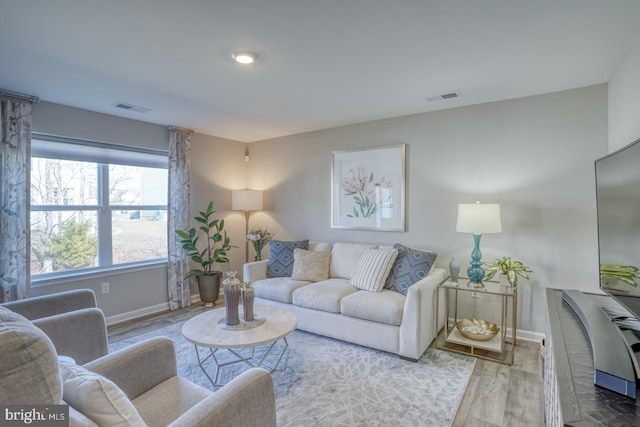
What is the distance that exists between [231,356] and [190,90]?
2.45 meters

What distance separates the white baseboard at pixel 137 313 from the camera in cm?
372

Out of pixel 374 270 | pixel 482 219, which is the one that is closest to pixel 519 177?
pixel 482 219

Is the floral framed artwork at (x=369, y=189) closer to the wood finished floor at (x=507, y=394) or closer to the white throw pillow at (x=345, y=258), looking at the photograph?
the white throw pillow at (x=345, y=258)

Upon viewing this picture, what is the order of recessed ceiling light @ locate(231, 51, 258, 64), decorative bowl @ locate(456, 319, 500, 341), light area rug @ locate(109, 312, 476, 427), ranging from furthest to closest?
decorative bowl @ locate(456, 319, 500, 341) → recessed ceiling light @ locate(231, 51, 258, 64) → light area rug @ locate(109, 312, 476, 427)

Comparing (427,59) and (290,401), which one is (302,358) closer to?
(290,401)

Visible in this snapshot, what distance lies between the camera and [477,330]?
2.94m

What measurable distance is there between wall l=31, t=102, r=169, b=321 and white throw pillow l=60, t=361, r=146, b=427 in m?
3.10

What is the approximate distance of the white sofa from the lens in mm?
2742

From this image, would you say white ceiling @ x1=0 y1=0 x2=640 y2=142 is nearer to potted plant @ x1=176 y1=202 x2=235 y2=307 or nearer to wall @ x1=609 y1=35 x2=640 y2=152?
wall @ x1=609 y1=35 x2=640 y2=152

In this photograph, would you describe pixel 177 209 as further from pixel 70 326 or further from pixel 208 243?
pixel 70 326

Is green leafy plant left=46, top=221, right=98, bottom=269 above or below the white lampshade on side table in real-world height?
below

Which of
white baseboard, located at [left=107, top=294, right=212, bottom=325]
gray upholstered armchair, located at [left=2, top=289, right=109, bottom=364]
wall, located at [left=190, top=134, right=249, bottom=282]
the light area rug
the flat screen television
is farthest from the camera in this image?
wall, located at [left=190, top=134, right=249, bottom=282]

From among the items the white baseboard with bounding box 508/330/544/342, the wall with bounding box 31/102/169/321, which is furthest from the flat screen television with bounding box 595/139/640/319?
the wall with bounding box 31/102/169/321

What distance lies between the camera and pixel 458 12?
1.76 m
